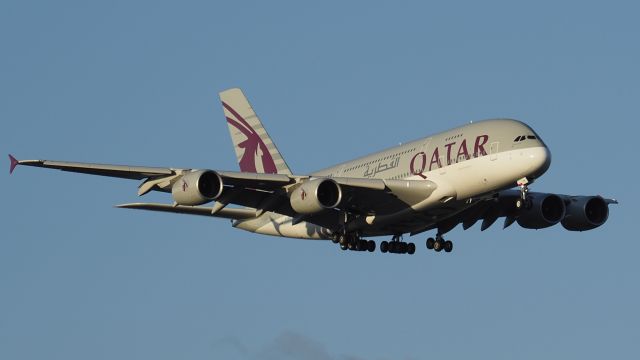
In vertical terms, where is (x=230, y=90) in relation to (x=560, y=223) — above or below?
above

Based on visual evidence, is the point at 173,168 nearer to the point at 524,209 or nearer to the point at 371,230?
the point at 371,230

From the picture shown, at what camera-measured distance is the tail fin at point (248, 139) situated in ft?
262

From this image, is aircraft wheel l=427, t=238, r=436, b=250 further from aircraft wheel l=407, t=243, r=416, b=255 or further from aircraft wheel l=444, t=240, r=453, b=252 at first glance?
aircraft wheel l=407, t=243, r=416, b=255

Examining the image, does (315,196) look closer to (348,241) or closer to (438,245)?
(348,241)

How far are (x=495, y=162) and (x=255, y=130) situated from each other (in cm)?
1884

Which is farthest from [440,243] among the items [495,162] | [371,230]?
[495,162]

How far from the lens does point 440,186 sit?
67.6 metres

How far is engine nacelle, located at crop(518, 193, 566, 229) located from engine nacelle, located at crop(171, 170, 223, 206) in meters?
15.2

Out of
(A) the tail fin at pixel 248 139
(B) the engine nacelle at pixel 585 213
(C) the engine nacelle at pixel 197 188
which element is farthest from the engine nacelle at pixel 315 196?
(B) the engine nacelle at pixel 585 213

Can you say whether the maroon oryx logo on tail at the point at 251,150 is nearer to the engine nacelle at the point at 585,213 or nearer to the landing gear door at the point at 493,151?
the engine nacelle at the point at 585,213

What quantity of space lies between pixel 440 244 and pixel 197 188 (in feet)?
41.8

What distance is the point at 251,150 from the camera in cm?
8131

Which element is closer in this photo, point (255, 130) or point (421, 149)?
point (421, 149)

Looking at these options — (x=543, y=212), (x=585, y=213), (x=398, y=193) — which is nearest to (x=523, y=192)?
(x=398, y=193)
